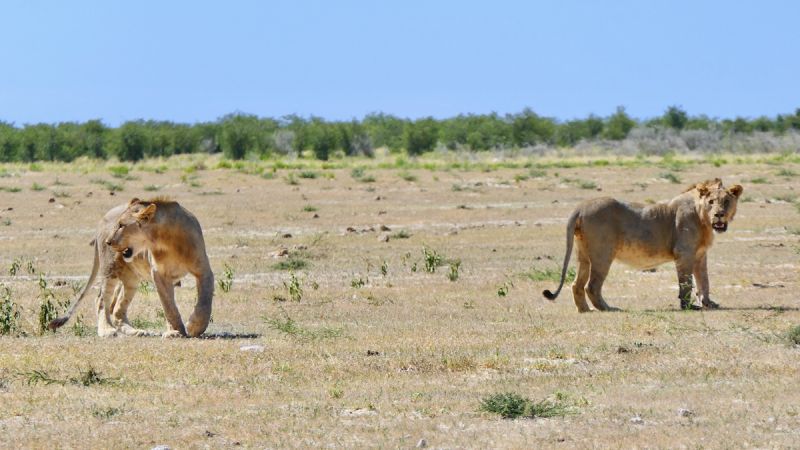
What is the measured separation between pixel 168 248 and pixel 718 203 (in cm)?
655

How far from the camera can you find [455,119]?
92.6m

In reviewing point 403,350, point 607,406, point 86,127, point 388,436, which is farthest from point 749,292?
point 86,127

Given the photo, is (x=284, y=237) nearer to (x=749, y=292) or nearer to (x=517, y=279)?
(x=517, y=279)

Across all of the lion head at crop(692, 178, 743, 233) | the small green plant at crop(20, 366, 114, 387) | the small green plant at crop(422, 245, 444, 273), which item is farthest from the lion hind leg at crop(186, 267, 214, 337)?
the small green plant at crop(422, 245, 444, 273)

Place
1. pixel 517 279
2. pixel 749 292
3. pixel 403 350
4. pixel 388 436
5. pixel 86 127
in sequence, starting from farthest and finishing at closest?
1. pixel 86 127
2. pixel 517 279
3. pixel 749 292
4. pixel 403 350
5. pixel 388 436

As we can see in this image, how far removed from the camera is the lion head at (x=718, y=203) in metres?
15.9

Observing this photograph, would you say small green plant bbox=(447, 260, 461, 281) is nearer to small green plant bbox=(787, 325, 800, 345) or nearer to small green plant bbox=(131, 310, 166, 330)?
small green plant bbox=(131, 310, 166, 330)

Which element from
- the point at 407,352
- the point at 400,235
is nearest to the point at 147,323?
the point at 407,352

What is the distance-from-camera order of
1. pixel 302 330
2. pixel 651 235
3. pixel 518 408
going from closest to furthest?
1. pixel 518 408
2. pixel 302 330
3. pixel 651 235

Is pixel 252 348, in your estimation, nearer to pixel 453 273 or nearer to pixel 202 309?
pixel 202 309

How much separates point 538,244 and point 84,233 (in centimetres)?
937

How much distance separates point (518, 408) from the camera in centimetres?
905

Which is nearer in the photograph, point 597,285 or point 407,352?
point 407,352

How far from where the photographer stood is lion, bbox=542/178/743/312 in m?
15.8
